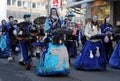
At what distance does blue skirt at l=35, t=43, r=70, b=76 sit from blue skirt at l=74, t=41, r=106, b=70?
1464 mm

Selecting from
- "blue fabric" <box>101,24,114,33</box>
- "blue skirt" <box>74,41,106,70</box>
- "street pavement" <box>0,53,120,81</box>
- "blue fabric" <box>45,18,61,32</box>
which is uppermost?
"blue fabric" <box>45,18,61,32</box>

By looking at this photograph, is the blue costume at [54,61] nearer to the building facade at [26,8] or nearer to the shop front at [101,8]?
the shop front at [101,8]

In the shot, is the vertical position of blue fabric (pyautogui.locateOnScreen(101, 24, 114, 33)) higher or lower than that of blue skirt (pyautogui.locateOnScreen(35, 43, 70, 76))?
higher

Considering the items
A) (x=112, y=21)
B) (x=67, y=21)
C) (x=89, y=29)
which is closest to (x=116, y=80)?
(x=89, y=29)

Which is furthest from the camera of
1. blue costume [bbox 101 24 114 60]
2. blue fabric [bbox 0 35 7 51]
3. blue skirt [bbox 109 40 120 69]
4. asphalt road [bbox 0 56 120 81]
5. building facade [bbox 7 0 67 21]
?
building facade [bbox 7 0 67 21]

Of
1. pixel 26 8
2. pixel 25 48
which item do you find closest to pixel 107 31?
pixel 25 48

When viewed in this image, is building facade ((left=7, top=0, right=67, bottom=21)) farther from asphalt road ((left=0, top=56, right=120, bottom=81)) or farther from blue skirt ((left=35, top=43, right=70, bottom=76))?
blue skirt ((left=35, top=43, right=70, bottom=76))

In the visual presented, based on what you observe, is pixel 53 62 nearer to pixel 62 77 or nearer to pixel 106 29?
pixel 62 77

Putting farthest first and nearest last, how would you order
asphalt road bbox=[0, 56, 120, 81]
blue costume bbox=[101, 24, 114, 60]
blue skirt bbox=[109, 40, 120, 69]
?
blue costume bbox=[101, 24, 114, 60] → blue skirt bbox=[109, 40, 120, 69] → asphalt road bbox=[0, 56, 120, 81]

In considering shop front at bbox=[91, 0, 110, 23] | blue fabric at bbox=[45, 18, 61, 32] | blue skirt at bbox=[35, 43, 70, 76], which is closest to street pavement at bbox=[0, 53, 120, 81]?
blue skirt at bbox=[35, 43, 70, 76]

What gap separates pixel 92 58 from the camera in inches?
478

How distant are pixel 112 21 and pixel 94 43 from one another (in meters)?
10.9

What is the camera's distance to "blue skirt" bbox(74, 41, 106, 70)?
1215cm

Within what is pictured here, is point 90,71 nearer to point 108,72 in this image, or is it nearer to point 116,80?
point 108,72
